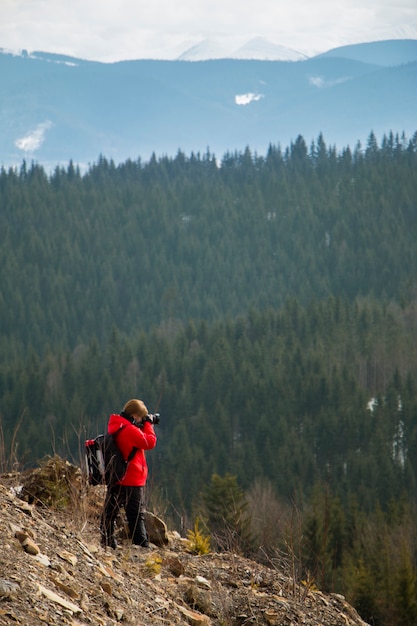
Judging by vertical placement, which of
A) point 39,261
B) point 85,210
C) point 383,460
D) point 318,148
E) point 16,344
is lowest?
point 383,460

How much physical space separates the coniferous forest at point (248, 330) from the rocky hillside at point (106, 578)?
1107mm

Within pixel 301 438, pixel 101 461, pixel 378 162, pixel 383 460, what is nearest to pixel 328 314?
pixel 301 438

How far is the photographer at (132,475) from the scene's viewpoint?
931cm

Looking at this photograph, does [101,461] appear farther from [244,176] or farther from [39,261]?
[244,176]

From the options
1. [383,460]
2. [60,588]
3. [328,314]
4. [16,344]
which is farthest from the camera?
[16,344]

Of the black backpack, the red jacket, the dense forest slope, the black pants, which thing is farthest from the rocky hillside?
the dense forest slope

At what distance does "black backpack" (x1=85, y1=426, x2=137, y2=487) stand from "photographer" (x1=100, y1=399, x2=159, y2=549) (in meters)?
0.05

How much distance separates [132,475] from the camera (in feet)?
30.8

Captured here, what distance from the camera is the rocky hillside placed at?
Answer: 6.83m

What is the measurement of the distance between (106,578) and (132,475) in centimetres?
174

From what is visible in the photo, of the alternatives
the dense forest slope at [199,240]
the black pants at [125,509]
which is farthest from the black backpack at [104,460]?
the dense forest slope at [199,240]

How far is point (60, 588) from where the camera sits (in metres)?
7.07

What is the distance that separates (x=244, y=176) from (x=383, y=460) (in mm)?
118853

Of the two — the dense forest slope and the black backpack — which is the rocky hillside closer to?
the black backpack
